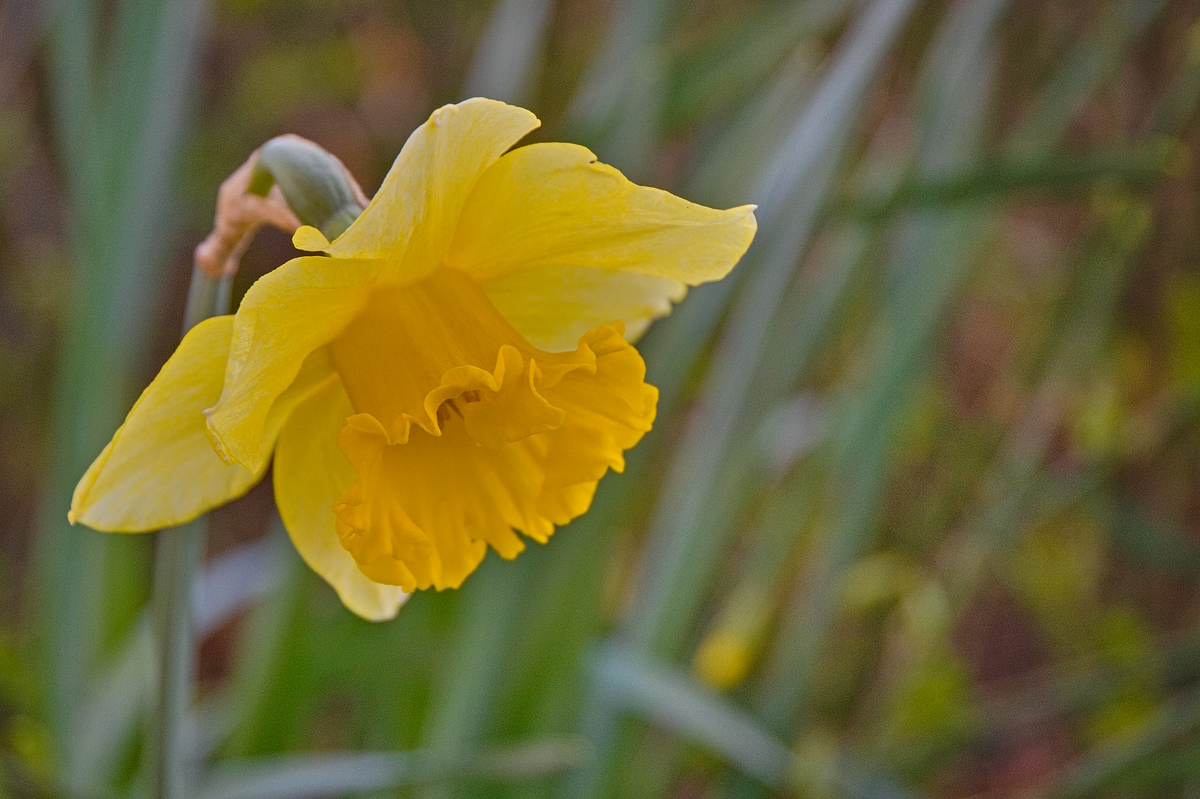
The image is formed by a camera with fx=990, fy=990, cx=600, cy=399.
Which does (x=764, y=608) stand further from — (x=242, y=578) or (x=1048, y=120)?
(x=242, y=578)

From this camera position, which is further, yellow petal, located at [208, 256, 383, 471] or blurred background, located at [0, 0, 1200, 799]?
blurred background, located at [0, 0, 1200, 799]

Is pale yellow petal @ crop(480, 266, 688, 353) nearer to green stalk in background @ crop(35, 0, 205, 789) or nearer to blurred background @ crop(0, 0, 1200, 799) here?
blurred background @ crop(0, 0, 1200, 799)

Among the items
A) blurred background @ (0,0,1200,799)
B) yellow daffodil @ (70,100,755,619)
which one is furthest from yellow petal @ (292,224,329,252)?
blurred background @ (0,0,1200,799)

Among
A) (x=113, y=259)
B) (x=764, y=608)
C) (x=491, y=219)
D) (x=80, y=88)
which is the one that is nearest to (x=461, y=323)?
(x=491, y=219)

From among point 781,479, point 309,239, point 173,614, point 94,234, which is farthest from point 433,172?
point 781,479

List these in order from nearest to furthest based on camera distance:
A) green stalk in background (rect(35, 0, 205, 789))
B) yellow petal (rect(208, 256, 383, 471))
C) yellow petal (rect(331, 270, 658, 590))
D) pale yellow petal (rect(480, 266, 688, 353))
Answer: yellow petal (rect(208, 256, 383, 471)) < yellow petal (rect(331, 270, 658, 590)) < pale yellow petal (rect(480, 266, 688, 353)) < green stalk in background (rect(35, 0, 205, 789))

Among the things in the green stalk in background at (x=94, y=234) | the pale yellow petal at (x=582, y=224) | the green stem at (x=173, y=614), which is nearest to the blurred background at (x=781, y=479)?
the green stalk in background at (x=94, y=234)

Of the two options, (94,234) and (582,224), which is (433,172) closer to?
(582,224)
